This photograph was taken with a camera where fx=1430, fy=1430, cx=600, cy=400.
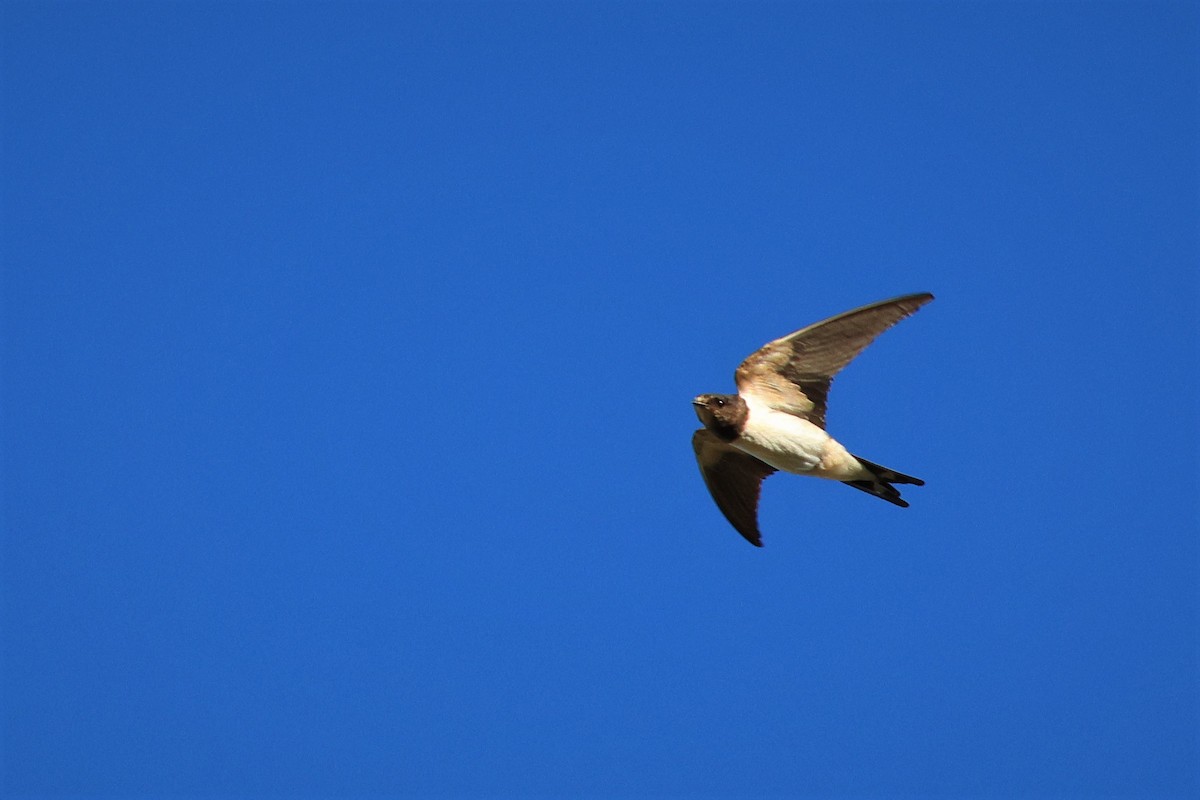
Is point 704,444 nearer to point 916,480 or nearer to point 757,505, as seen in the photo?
point 757,505

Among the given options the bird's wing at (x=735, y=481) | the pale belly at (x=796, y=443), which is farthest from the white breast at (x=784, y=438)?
the bird's wing at (x=735, y=481)

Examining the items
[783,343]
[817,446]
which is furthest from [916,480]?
[783,343]

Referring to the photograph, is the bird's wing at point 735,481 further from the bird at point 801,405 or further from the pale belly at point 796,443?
the pale belly at point 796,443

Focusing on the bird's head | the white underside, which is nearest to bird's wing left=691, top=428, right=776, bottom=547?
the white underside

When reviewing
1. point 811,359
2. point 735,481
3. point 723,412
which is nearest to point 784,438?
point 723,412

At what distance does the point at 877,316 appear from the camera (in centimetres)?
1045

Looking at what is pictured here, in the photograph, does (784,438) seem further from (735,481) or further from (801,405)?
(735,481)

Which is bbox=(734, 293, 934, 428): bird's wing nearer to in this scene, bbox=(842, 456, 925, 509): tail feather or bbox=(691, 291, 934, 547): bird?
bbox=(691, 291, 934, 547): bird

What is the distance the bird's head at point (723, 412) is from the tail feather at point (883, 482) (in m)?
0.97

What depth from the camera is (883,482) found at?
1097 cm

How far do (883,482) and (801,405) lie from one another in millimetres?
860

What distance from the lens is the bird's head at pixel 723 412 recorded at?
1068 centimetres

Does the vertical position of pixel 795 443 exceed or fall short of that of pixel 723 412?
it falls short

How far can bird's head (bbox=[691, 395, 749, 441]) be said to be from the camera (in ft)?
35.0
